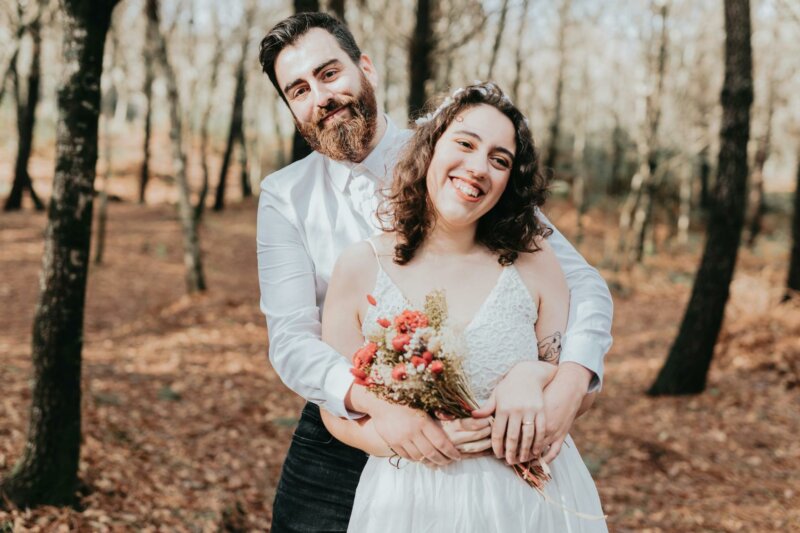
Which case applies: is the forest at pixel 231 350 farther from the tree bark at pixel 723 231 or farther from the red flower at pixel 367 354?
the red flower at pixel 367 354

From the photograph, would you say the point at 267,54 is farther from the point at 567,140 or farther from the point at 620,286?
the point at 567,140

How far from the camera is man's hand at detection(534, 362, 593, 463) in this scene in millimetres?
1964

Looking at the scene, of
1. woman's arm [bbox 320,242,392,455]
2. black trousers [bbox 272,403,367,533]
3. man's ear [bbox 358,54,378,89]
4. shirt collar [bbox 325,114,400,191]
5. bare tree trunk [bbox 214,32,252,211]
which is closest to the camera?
woman's arm [bbox 320,242,392,455]

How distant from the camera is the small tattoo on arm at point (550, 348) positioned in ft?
7.22

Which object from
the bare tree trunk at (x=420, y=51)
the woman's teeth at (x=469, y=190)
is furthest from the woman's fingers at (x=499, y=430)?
the bare tree trunk at (x=420, y=51)

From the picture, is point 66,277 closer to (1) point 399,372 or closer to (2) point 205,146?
(1) point 399,372

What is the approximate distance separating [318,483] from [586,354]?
3.83 ft

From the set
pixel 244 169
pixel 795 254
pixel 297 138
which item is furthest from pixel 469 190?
pixel 244 169

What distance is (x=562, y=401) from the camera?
6.56 ft

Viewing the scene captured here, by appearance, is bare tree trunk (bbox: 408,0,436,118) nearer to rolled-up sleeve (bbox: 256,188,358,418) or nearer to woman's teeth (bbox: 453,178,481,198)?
rolled-up sleeve (bbox: 256,188,358,418)

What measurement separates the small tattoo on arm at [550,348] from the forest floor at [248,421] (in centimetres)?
319

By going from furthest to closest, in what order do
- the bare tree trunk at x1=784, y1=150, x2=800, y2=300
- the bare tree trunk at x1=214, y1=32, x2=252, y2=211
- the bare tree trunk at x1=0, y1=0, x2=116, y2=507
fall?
the bare tree trunk at x1=214, y1=32, x2=252, y2=211 < the bare tree trunk at x1=784, y1=150, x2=800, y2=300 < the bare tree trunk at x1=0, y1=0, x2=116, y2=507

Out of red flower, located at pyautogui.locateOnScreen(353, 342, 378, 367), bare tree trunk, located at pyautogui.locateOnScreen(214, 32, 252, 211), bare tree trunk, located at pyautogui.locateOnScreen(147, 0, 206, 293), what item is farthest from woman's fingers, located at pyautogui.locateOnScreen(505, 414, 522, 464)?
bare tree trunk, located at pyautogui.locateOnScreen(214, 32, 252, 211)

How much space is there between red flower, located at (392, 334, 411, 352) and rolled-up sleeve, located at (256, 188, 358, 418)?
34 cm
